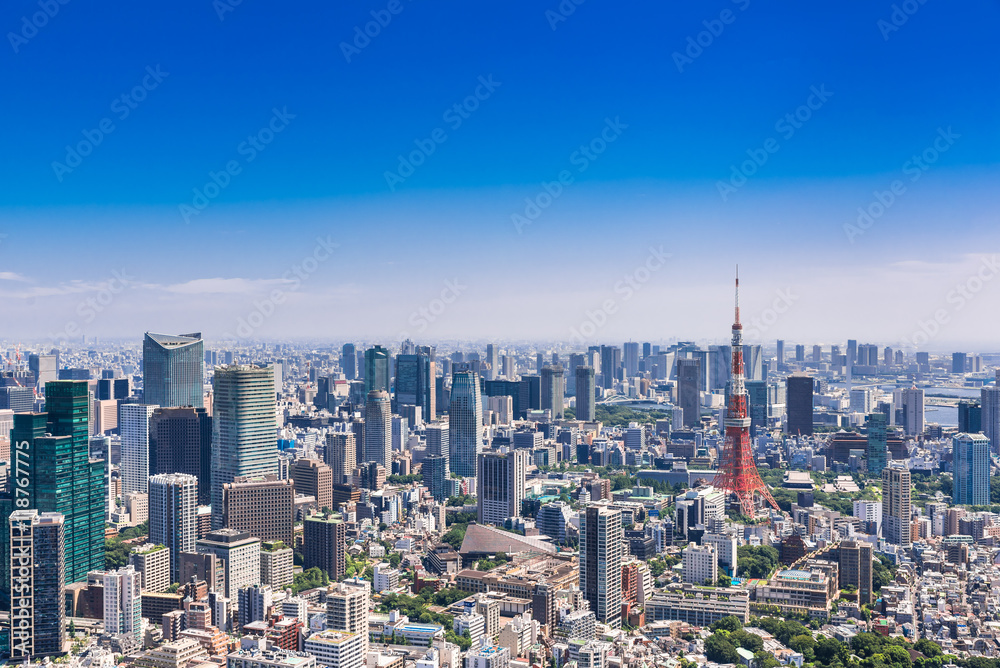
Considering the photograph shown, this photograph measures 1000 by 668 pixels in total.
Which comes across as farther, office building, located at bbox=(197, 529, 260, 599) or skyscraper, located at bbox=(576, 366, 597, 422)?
skyscraper, located at bbox=(576, 366, 597, 422)

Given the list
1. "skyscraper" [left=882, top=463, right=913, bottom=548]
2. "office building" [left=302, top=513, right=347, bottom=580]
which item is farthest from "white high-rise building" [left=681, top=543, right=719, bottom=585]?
"office building" [left=302, top=513, right=347, bottom=580]

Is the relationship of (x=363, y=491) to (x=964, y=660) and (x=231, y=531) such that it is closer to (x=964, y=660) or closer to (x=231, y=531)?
(x=231, y=531)

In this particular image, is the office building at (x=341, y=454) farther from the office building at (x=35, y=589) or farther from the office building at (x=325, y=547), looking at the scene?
the office building at (x=35, y=589)

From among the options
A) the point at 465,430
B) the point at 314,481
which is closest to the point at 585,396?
the point at 465,430

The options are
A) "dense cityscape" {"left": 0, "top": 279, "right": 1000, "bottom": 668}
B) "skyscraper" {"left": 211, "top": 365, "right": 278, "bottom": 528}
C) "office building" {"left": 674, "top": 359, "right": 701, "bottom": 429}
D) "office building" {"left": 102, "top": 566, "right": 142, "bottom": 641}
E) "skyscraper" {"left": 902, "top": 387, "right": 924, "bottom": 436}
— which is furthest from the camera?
"office building" {"left": 674, "top": 359, "right": 701, "bottom": 429}

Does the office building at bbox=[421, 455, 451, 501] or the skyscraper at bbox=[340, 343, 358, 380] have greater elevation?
the skyscraper at bbox=[340, 343, 358, 380]

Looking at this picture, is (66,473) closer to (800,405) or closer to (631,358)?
(800,405)

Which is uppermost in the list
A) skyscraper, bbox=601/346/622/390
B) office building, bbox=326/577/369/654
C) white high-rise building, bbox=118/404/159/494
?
skyscraper, bbox=601/346/622/390

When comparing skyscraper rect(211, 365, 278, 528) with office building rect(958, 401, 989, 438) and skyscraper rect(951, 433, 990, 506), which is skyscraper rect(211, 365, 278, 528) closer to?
skyscraper rect(951, 433, 990, 506)
